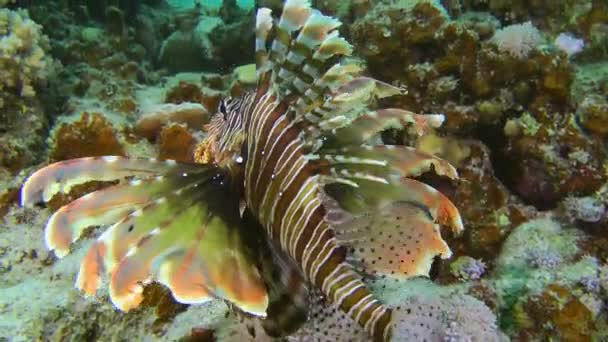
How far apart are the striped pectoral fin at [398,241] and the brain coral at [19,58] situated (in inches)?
137

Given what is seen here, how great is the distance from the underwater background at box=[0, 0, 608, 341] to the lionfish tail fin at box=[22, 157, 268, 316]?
75 cm

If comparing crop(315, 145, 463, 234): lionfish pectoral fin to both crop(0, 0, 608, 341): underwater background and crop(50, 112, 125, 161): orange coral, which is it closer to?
crop(0, 0, 608, 341): underwater background

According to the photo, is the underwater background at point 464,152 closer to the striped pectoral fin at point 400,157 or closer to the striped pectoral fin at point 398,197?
the striped pectoral fin at point 398,197

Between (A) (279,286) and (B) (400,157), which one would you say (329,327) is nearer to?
(A) (279,286)

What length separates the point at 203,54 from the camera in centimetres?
692

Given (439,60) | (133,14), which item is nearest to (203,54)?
(133,14)

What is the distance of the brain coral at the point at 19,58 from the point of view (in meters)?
4.17

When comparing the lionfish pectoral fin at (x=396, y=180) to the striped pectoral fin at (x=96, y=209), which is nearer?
the striped pectoral fin at (x=96, y=209)

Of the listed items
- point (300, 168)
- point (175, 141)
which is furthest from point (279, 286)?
point (175, 141)

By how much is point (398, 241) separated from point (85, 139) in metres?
2.71

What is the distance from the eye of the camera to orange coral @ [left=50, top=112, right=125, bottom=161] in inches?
148

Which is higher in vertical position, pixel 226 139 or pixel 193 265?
pixel 226 139

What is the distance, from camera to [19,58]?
4.30 meters

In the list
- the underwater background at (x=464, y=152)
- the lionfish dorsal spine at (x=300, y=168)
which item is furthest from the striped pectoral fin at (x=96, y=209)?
the underwater background at (x=464, y=152)
